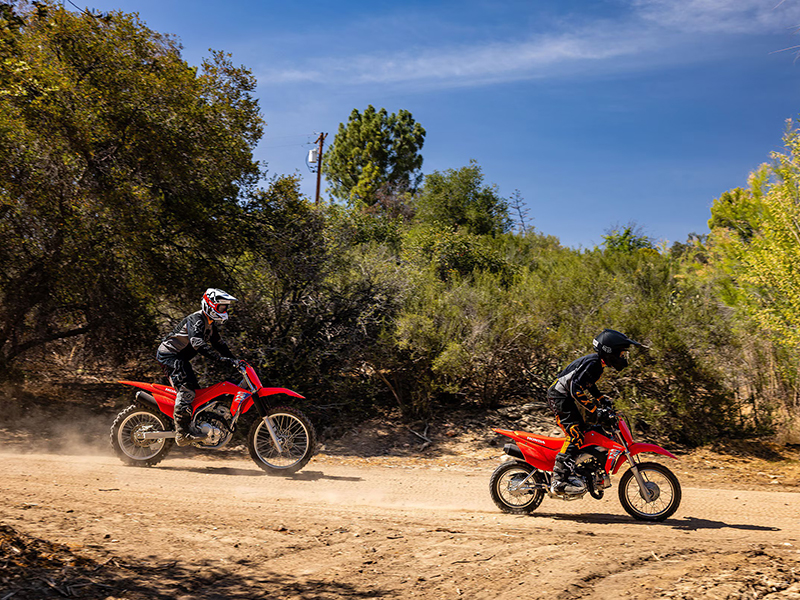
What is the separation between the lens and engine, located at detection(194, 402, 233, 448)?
29.4ft

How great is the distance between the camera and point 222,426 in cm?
905

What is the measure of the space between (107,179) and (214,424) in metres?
5.72

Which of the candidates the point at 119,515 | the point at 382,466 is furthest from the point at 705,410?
the point at 119,515

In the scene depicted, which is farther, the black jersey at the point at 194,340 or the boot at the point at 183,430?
the boot at the point at 183,430

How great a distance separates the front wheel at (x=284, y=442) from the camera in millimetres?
8930

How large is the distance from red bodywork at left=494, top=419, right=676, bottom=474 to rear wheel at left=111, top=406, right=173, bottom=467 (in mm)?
5078

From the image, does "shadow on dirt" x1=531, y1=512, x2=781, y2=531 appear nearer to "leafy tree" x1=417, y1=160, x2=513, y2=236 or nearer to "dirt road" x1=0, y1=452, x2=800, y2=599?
"dirt road" x1=0, y1=452, x2=800, y2=599

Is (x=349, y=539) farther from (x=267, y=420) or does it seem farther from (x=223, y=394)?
(x=223, y=394)

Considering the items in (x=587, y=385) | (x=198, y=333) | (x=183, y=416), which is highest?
(x=198, y=333)

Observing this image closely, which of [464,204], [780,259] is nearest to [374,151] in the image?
[464,204]

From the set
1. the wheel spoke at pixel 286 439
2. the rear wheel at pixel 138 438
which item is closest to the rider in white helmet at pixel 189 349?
the rear wheel at pixel 138 438

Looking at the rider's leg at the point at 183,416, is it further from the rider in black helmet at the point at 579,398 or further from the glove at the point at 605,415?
the glove at the point at 605,415

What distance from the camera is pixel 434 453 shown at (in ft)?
40.2

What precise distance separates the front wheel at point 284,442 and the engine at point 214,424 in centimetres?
36
